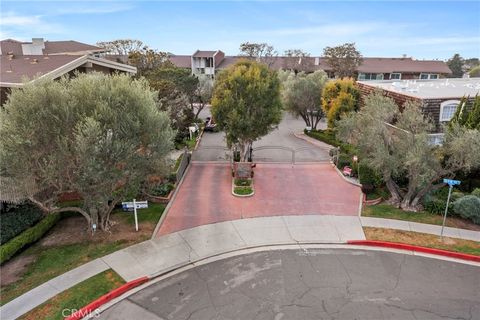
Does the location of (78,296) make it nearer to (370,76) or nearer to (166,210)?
(166,210)

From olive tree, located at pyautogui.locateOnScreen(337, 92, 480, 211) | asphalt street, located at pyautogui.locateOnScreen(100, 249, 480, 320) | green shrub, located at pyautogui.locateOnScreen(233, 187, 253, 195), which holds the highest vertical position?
olive tree, located at pyautogui.locateOnScreen(337, 92, 480, 211)

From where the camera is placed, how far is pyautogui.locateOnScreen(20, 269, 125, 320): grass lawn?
9.58 metres

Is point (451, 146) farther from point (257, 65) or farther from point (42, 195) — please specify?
point (42, 195)

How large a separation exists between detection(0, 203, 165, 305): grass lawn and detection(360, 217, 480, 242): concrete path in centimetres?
992

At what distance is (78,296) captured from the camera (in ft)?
33.6

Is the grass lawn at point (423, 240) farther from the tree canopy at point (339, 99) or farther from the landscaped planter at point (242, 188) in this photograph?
the tree canopy at point (339, 99)

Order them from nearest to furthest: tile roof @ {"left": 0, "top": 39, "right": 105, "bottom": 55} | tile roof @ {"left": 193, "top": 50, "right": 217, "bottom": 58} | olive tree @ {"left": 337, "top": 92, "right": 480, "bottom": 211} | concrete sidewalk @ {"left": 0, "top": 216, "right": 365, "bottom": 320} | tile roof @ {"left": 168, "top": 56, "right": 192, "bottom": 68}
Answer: concrete sidewalk @ {"left": 0, "top": 216, "right": 365, "bottom": 320}
olive tree @ {"left": 337, "top": 92, "right": 480, "bottom": 211}
tile roof @ {"left": 0, "top": 39, "right": 105, "bottom": 55}
tile roof @ {"left": 193, "top": 50, "right": 217, "bottom": 58}
tile roof @ {"left": 168, "top": 56, "right": 192, "bottom": 68}

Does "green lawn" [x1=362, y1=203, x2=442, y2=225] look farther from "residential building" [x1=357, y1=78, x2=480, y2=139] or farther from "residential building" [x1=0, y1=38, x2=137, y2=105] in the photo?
"residential building" [x1=0, y1=38, x2=137, y2=105]

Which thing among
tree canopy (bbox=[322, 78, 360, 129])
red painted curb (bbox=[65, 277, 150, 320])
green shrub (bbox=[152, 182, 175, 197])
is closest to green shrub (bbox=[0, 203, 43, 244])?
green shrub (bbox=[152, 182, 175, 197])

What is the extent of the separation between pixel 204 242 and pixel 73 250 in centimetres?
507

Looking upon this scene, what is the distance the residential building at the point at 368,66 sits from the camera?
5662 cm

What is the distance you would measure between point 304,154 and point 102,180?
17680mm

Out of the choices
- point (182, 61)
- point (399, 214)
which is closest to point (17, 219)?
point (399, 214)

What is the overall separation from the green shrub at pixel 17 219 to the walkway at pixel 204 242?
146 inches
